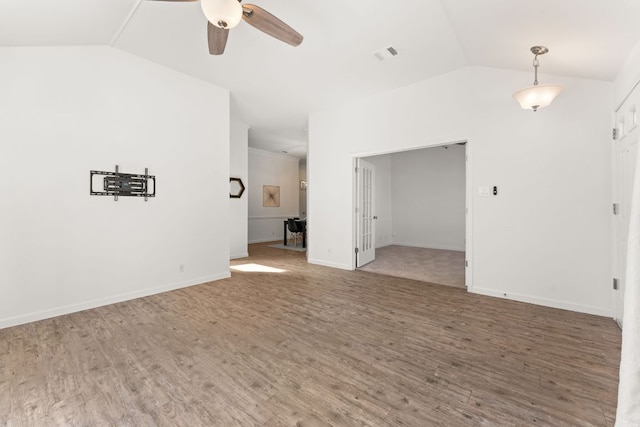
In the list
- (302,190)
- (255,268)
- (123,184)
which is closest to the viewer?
(123,184)

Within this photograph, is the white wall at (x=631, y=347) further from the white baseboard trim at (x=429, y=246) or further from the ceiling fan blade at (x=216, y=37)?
the white baseboard trim at (x=429, y=246)

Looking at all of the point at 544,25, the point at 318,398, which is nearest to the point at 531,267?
the point at 544,25

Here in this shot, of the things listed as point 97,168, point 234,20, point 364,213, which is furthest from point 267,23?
point 364,213

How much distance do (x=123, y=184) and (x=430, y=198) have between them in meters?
7.45

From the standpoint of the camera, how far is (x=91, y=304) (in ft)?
11.0

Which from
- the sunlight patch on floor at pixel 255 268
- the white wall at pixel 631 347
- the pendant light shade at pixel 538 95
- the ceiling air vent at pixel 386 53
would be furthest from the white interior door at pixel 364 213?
the white wall at pixel 631 347

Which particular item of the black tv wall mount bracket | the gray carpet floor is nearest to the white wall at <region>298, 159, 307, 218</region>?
the gray carpet floor

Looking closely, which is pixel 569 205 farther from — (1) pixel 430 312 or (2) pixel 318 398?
(2) pixel 318 398

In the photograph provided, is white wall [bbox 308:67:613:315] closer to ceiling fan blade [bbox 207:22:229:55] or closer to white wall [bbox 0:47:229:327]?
ceiling fan blade [bbox 207:22:229:55]

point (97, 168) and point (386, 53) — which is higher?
point (386, 53)

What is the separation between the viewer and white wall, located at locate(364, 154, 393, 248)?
27.2 ft

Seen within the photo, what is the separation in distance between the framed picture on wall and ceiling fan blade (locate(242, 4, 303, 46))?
7199 millimetres

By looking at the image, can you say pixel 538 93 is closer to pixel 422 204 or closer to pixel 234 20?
pixel 234 20

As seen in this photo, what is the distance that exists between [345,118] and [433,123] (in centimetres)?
171
